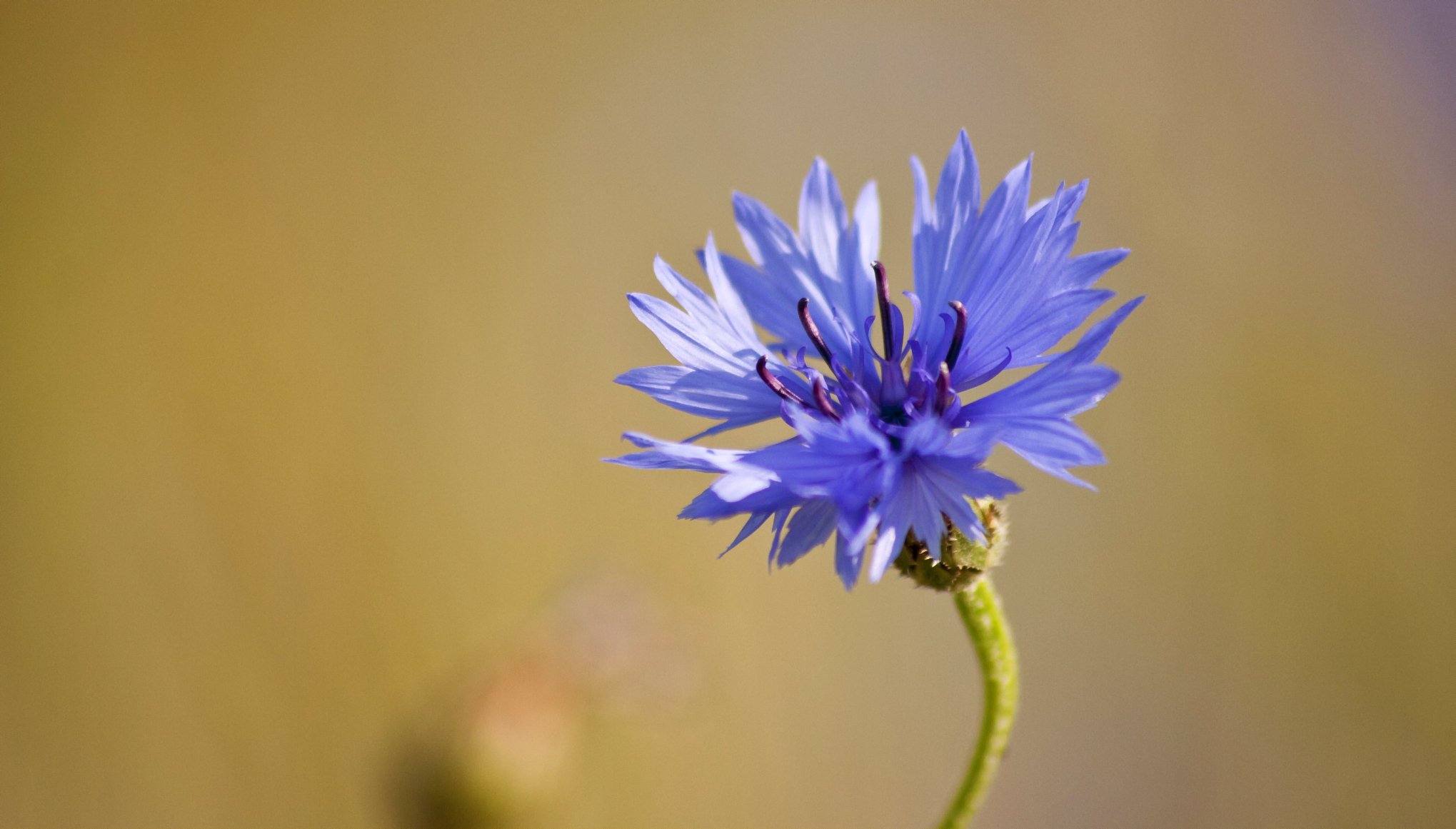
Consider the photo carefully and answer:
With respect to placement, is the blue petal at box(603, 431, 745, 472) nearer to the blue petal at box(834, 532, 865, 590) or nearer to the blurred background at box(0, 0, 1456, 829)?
the blue petal at box(834, 532, 865, 590)

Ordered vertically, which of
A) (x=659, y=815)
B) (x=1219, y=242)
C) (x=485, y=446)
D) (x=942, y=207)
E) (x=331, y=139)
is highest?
(x=331, y=139)

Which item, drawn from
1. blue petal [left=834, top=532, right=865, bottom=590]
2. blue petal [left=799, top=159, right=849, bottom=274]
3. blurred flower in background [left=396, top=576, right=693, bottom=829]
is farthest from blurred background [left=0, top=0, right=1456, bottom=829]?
blue petal [left=834, top=532, right=865, bottom=590]

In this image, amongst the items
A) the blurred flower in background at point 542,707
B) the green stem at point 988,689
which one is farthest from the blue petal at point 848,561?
the blurred flower in background at point 542,707

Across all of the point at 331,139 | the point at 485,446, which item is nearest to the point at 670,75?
the point at 331,139

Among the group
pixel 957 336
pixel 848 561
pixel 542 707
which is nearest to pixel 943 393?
pixel 957 336

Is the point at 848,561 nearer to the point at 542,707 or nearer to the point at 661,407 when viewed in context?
the point at 542,707

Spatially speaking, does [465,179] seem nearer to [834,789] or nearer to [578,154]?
[578,154]
